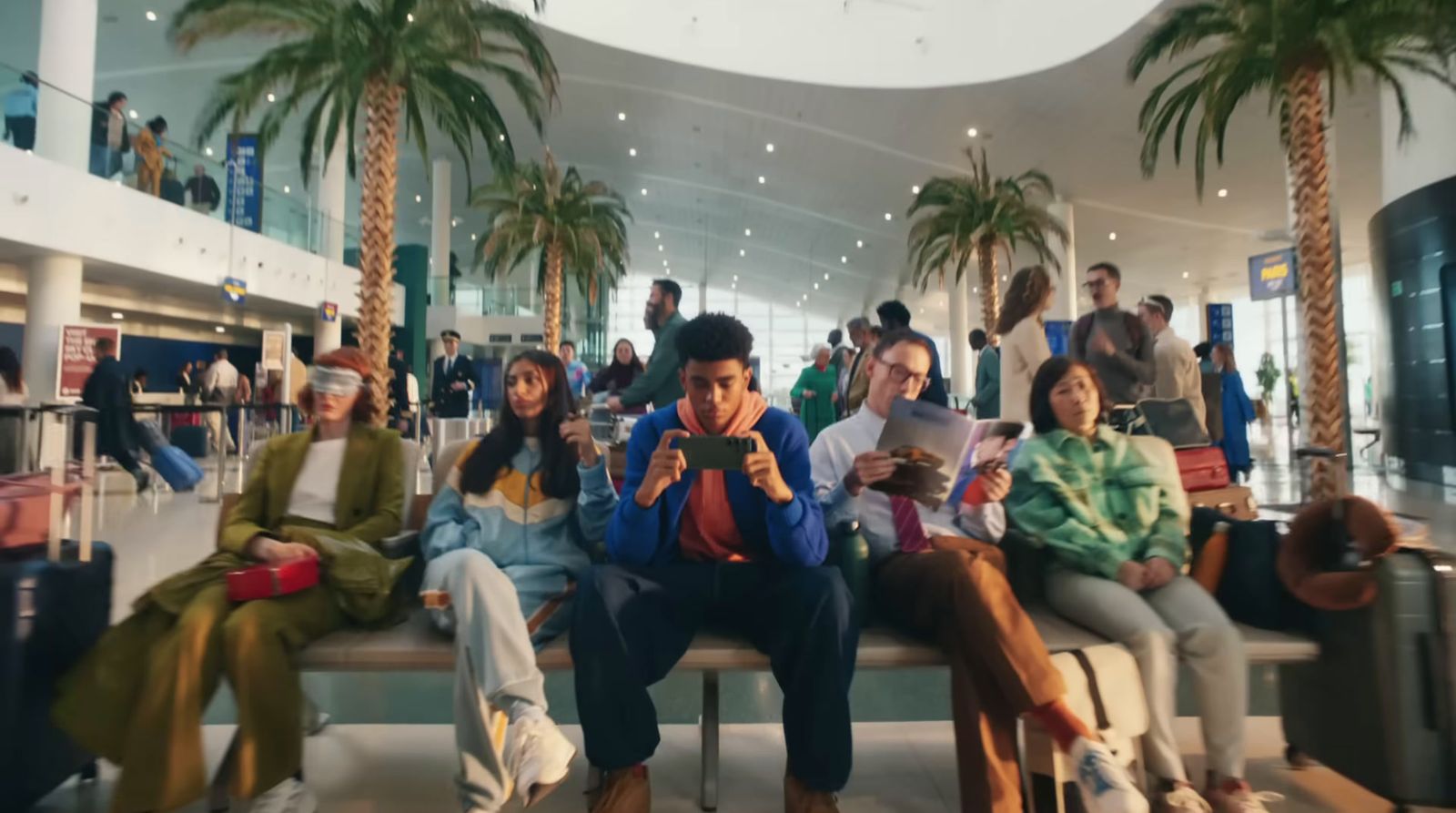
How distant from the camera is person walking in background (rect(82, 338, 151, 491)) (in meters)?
9.42

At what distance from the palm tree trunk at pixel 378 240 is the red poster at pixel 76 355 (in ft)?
17.5

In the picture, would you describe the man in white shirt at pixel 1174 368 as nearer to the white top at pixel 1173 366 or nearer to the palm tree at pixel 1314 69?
the white top at pixel 1173 366

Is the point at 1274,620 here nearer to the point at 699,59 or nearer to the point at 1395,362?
the point at 1395,362

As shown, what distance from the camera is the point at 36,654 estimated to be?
2225 mm

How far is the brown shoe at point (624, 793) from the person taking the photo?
87.0 inches

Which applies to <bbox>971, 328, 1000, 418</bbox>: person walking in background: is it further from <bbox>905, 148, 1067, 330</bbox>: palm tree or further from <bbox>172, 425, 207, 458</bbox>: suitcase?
<bbox>172, 425, 207, 458</bbox>: suitcase

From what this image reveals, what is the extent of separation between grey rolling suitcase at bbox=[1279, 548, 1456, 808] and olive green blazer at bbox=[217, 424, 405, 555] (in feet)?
9.95

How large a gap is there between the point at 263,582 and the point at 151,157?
15.0 m

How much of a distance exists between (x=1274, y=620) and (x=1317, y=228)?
6793mm

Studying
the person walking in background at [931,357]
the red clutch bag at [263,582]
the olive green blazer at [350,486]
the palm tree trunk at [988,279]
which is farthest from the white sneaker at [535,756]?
the palm tree trunk at [988,279]

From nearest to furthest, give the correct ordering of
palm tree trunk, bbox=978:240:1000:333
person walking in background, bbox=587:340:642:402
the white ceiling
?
person walking in background, bbox=587:340:642:402 < palm tree trunk, bbox=978:240:1000:333 < the white ceiling

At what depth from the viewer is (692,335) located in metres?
2.38

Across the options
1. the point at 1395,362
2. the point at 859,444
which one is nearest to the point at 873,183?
the point at 1395,362

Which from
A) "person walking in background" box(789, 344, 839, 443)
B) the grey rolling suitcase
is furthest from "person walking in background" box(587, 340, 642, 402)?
the grey rolling suitcase
